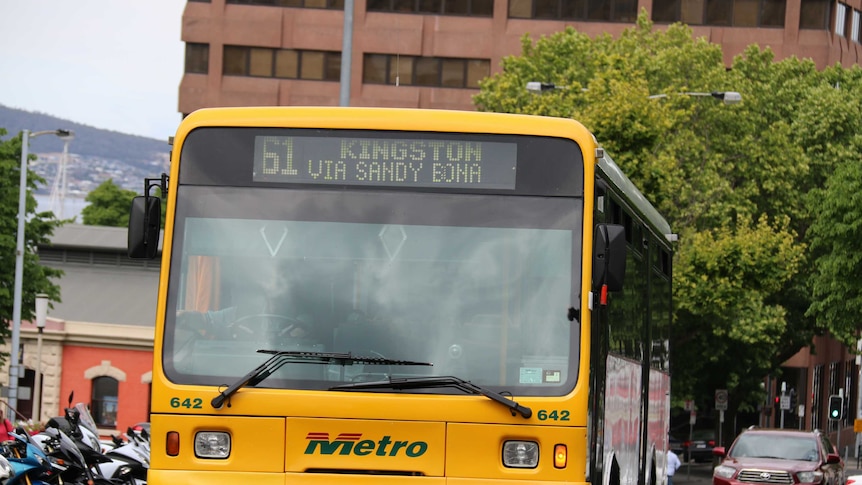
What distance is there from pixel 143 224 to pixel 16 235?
1501 inches

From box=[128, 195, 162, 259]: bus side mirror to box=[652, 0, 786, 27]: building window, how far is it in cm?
5596

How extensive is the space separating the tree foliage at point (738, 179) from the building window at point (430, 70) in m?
12.8

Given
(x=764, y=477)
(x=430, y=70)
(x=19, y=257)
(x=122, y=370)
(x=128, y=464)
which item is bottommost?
(x=122, y=370)

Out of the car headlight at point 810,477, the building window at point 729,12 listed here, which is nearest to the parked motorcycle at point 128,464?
the car headlight at point 810,477

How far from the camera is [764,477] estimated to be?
2602 centimetres

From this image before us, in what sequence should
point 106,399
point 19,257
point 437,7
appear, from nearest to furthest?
point 19,257
point 106,399
point 437,7

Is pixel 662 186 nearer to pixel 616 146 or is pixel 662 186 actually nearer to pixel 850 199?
pixel 616 146

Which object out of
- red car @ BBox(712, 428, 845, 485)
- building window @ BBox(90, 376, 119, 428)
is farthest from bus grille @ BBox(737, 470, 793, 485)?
building window @ BBox(90, 376, 119, 428)

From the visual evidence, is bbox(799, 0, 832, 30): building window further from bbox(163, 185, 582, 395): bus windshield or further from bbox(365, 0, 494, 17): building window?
bbox(163, 185, 582, 395): bus windshield

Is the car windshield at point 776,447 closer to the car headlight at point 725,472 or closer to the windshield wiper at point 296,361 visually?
the car headlight at point 725,472

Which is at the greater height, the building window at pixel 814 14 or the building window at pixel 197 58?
the building window at pixel 814 14

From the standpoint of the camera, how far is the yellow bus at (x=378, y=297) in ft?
28.1

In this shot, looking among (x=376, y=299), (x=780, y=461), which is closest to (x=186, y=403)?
(x=376, y=299)

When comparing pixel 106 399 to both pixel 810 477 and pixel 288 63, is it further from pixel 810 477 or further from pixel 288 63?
pixel 810 477
